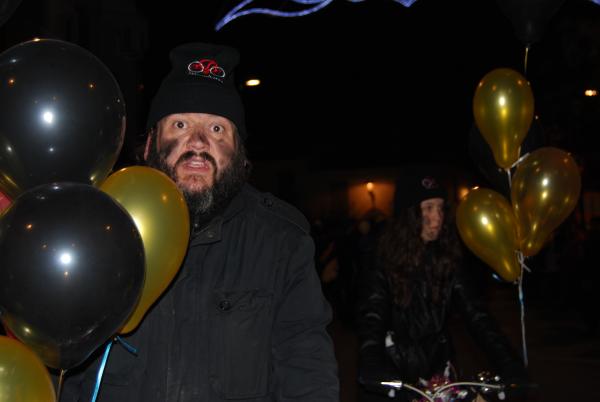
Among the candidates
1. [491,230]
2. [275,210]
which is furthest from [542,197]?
[275,210]

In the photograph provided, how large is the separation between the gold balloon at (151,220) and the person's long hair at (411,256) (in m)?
2.32

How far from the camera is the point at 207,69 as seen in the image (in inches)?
120

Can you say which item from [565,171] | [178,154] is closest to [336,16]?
[565,171]

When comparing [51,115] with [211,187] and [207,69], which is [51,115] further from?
[207,69]

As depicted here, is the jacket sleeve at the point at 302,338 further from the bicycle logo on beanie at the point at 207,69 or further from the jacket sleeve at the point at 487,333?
the jacket sleeve at the point at 487,333

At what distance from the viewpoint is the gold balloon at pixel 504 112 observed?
209 inches

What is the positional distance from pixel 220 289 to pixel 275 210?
1.31ft

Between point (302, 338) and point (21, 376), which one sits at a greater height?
point (302, 338)

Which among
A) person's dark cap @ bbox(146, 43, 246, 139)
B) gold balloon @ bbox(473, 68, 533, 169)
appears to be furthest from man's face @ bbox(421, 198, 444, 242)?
person's dark cap @ bbox(146, 43, 246, 139)

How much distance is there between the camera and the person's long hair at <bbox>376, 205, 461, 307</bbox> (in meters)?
4.55

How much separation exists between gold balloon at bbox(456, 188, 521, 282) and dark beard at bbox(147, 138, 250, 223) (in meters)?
2.39

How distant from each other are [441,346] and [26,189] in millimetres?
2887

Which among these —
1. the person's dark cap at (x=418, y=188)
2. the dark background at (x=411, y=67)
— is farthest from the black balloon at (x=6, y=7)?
the person's dark cap at (x=418, y=188)

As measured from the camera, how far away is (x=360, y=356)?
407 cm
